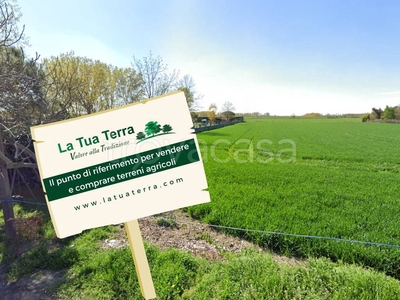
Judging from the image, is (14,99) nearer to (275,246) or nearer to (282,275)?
(282,275)

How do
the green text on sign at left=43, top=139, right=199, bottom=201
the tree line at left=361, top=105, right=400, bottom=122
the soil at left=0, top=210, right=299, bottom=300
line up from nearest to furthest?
1. the green text on sign at left=43, top=139, right=199, bottom=201
2. the soil at left=0, top=210, right=299, bottom=300
3. the tree line at left=361, top=105, right=400, bottom=122

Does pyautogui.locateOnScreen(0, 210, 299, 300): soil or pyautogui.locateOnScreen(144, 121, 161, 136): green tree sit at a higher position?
pyautogui.locateOnScreen(144, 121, 161, 136): green tree

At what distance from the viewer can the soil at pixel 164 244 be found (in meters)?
3.02

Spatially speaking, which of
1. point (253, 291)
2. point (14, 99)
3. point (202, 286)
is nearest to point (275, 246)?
point (253, 291)

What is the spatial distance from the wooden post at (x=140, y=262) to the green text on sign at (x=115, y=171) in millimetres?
544

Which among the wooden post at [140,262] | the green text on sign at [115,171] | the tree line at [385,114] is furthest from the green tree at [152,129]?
the tree line at [385,114]

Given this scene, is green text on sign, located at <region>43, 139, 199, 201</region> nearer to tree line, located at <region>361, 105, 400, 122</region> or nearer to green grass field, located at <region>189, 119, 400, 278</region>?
green grass field, located at <region>189, 119, 400, 278</region>

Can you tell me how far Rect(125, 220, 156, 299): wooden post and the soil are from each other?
1.84m

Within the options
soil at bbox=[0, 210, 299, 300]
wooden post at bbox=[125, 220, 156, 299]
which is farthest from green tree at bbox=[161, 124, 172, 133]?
soil at bbox=[0, 210, 299, 300]

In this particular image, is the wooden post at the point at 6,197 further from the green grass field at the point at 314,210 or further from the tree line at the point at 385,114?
the tree line at the point at 385,114

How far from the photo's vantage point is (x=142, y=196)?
2.06 meters

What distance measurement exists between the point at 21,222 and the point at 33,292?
164cm

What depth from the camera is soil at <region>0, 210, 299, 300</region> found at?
302 cm

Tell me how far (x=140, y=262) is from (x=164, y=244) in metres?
2.21
